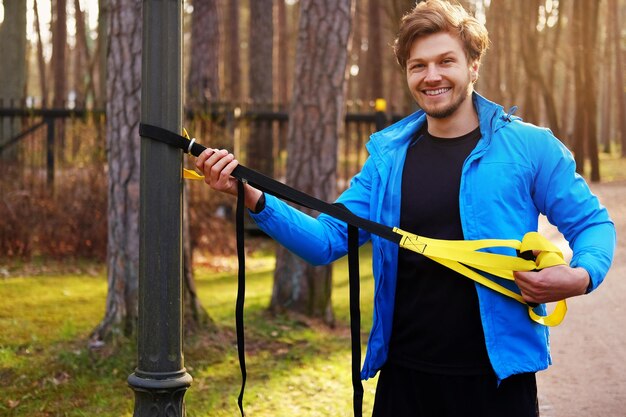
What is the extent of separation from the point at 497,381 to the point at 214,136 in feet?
32.2

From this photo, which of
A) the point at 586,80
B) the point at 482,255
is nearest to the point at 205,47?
the point at 586,80

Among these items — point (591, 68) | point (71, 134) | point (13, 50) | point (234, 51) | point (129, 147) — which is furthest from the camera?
point (234, 51)

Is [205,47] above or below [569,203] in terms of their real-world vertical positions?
above

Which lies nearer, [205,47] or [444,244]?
[444,244]

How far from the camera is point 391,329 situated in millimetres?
3090

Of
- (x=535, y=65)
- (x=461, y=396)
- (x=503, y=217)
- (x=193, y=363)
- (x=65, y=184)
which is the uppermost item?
(x=535, y=65)

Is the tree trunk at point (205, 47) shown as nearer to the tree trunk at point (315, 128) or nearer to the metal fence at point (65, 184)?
the metal fence at point (65, 184)

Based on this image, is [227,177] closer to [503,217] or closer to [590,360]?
[503,217]

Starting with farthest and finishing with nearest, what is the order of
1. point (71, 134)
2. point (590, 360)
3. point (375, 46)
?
point (375, 46)
point (71, 134)
point (590, 360)

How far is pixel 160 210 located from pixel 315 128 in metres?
5.70

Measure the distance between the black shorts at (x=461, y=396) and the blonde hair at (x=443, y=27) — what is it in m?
1.05

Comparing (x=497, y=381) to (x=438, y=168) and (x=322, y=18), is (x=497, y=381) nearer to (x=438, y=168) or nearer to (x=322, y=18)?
(x=438, y=168)

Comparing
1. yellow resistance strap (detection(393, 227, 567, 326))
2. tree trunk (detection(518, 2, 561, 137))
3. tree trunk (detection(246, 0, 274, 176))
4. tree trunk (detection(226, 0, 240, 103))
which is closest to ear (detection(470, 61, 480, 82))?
yellow resistance strap (detection(393, 227, 567, 326))

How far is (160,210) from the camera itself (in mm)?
2830
